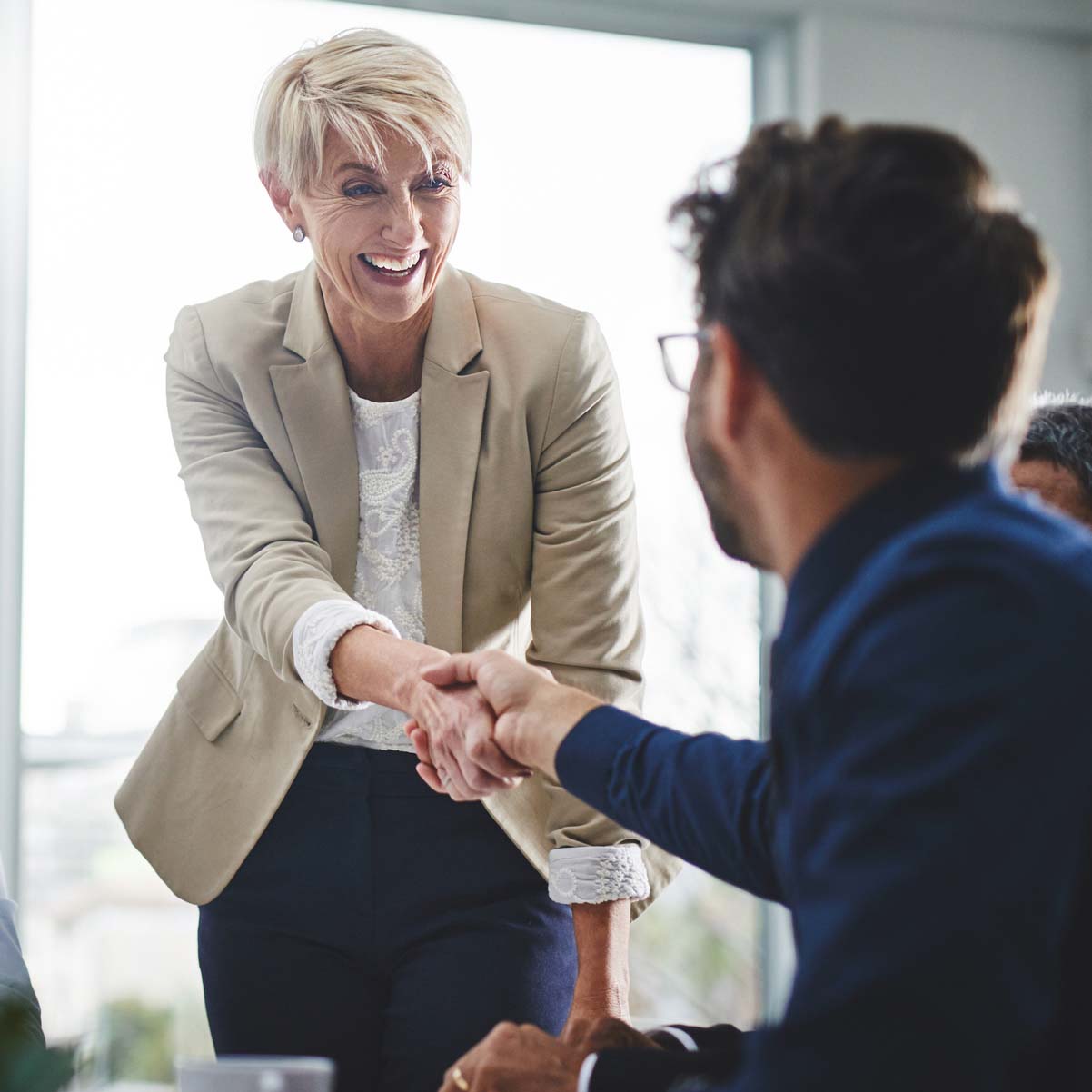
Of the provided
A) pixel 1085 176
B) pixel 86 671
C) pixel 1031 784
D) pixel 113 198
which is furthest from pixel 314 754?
pixel 1085 176

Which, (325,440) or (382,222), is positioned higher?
(382,222)

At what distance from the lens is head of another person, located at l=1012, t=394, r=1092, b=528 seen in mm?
1650

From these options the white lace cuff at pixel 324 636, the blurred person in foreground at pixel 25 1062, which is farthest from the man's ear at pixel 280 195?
the blurred person in foreground at pixel 25 1062

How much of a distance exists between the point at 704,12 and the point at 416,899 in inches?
100

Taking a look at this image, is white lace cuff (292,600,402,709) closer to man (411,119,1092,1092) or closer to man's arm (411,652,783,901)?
man's arm (411,652,783,901)

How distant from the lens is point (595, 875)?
1626 mm

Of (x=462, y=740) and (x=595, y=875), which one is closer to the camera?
(x=462, y=740)

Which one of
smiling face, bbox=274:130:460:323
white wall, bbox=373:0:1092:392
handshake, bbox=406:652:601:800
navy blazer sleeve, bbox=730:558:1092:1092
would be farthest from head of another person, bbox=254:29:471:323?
white wall, bbox=373:0:1092:392

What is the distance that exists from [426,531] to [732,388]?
82 cm

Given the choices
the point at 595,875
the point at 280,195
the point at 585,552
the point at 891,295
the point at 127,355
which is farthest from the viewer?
the point at 127,355

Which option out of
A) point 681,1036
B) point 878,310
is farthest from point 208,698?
point 878,310

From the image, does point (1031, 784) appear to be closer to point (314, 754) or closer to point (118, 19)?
point (314, 754)

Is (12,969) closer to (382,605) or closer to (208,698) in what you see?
(208,698)

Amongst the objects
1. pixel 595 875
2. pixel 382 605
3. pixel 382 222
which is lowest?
pixel 595 875
